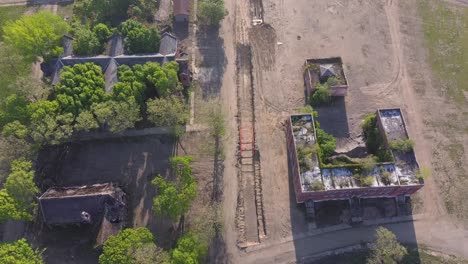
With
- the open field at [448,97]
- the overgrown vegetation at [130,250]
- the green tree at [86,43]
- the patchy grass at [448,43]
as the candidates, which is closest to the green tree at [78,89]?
the green tree at [86,43]

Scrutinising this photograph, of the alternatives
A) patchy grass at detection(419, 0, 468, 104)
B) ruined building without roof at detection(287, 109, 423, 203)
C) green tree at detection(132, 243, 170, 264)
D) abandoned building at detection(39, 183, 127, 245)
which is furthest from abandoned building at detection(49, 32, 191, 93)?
patchy grass at detection(419, 0, 468, 104)

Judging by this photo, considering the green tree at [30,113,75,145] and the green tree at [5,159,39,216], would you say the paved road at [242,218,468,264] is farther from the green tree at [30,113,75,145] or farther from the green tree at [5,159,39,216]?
the green tree at [30,113,75,145]

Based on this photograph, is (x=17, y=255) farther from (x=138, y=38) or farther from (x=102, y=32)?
(x=102, y=32)

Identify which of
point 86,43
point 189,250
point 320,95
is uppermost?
point 86,43

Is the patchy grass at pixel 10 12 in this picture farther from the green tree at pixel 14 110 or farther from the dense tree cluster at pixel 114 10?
the green tree at pixel 14 110

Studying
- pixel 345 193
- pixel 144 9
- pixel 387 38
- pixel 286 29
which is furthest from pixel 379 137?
pixel 144 9

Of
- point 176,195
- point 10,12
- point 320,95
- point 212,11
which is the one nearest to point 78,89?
point 176,195
